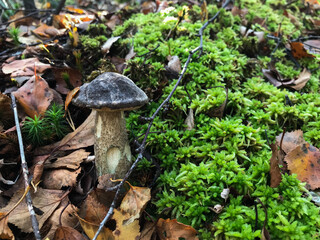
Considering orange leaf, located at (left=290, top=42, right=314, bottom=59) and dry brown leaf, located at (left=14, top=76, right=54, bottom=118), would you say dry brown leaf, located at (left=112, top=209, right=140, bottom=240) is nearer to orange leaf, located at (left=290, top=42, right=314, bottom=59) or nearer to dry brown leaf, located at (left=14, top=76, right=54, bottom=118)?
dry brown leaf, located at (left=14, top=76, right=54, bottom=118)

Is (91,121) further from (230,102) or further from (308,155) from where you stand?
(308,155)

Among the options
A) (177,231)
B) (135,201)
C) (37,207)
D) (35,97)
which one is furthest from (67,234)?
(35,97)

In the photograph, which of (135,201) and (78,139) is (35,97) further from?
(135,201)

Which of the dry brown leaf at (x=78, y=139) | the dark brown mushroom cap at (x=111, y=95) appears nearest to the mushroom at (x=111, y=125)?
the dark brown mushroom cap at (x=111, y=95)

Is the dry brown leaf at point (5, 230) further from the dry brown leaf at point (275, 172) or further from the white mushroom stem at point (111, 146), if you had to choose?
the dry brown leaf at point (275, 172)

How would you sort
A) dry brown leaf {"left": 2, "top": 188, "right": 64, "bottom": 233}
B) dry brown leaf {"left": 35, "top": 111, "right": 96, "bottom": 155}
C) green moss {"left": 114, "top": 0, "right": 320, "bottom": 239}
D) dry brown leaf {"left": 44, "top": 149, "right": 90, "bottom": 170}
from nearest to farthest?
1. green moss {"left": 114, "top": 0, "right": 320, "bottom": 239}
2. dry brown leaf {"left": 2, "top": 188, "right": 64, "bottom": 233}
3. dry brown leaf {"left": 44, "top": 149, "right": 90, "bottom": 170}
4. dry brown leaf {"left": 35, "top": 111, "right": 96, "bottom": 155}

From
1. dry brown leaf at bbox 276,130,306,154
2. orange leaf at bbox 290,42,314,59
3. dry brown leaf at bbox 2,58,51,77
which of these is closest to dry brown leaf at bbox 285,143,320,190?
dry brown leaf at bbox 276,130,306,154
